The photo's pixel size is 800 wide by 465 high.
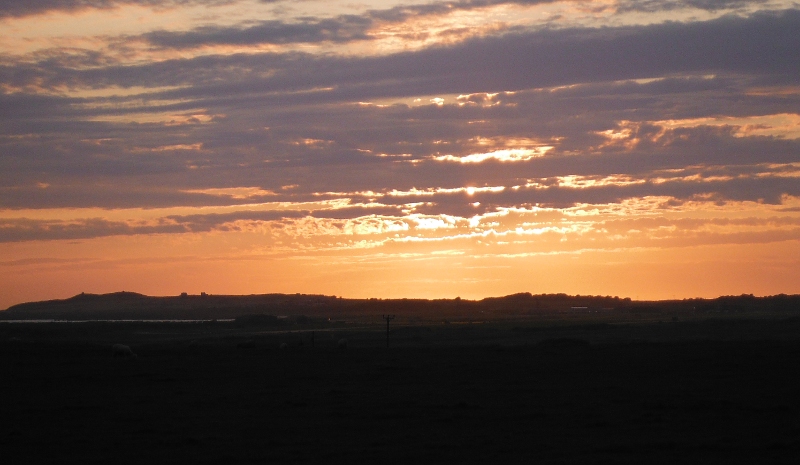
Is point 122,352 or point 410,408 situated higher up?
point 122,352

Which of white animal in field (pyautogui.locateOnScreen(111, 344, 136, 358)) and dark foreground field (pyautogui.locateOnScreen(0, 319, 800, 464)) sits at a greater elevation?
white animal in field (pyautogui.locateOnScreen(111, 344, 136, 358))

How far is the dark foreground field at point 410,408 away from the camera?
19.2 metres

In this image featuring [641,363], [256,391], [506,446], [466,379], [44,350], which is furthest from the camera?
[44,350]

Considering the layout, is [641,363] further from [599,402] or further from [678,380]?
[599,402]

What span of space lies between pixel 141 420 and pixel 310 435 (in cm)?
608

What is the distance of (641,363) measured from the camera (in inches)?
1651

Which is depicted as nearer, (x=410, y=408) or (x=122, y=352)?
(x=410, y=408)

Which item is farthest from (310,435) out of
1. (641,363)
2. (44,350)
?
(44,350)

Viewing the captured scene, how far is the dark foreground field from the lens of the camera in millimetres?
19188

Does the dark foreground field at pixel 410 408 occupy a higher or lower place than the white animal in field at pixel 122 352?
lower

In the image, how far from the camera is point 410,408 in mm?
26812

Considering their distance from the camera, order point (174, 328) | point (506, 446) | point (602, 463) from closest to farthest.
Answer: point (602, 463) < point (506, 446) < point (174, 328)

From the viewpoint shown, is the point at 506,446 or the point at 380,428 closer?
the point at 506,446

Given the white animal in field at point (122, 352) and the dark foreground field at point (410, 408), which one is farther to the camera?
the white animal in field at point (122, 352)
